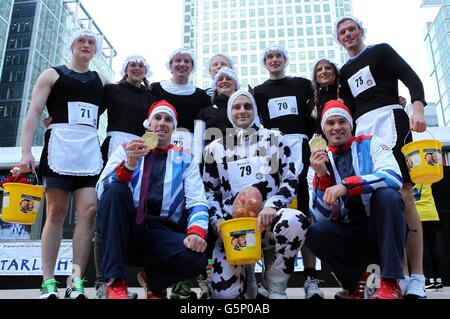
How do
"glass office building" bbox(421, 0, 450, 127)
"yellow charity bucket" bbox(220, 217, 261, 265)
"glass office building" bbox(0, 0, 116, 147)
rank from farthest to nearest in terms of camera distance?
"glass office building" bbox(421, 0, 450, 127) < "glass office building" bbox(0, 0, 116, 147) < "yellow charity bucket" bbox(220, 217, 261, 265)

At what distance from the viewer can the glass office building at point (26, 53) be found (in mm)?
33500

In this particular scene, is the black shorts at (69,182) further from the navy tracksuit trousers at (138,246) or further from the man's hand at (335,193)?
the man's hand at (335,193)

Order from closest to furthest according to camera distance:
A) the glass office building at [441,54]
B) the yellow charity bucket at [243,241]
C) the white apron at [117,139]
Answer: the yellow charity bucket at [243,241] < the white apron at [117,139] < the glass office building at [441,54]

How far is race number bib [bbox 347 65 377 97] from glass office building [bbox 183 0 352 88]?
4839cm

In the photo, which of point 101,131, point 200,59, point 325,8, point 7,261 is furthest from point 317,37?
point 7,261

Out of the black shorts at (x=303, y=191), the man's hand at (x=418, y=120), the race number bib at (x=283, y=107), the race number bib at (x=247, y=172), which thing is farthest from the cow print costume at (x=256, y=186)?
the man's hand at (x=418, y=120)

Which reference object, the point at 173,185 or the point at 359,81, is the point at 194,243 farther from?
the point at 359,81

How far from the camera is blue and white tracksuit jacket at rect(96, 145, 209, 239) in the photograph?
2123mm

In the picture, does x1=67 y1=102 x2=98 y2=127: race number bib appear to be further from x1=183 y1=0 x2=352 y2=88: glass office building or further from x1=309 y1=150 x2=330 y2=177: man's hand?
x1=183 y1=0 x2=352 y2=88: glass office building

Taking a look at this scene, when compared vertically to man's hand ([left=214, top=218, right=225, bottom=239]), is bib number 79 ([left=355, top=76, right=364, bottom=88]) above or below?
above

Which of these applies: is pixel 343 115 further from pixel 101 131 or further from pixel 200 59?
pixel 200 59

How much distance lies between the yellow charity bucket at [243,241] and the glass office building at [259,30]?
49494 mm

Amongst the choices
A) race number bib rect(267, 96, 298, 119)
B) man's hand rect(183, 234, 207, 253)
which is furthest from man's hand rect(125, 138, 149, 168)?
race number bib rect(267, 96, 298, 119)

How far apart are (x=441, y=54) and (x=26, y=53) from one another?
42.3 meters
